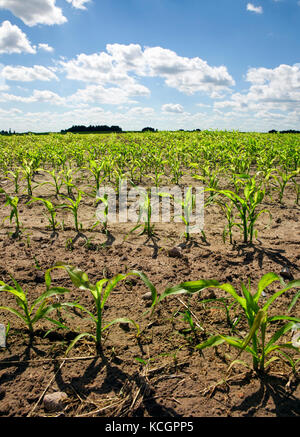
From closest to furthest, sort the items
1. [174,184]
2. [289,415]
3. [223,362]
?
[289,415] → [223,362] → [174,184]

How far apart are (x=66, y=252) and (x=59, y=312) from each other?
2.45 feet

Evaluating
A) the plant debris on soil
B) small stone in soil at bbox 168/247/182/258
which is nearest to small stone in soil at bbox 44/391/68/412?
the plant debris on soil

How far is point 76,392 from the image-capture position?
3.46 feet

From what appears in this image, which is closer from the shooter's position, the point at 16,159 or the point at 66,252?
the point at 66,252

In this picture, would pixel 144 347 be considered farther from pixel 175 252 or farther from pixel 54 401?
pixel 175 252

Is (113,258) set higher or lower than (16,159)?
lower

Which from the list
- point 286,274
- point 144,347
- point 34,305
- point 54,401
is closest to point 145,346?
point 144,347

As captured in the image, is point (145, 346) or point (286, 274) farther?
point (286, 274)

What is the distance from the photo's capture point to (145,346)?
128cm

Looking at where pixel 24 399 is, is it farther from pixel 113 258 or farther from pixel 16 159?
pixel 16 159

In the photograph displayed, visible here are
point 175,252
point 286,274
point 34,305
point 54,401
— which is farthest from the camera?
point 175,252

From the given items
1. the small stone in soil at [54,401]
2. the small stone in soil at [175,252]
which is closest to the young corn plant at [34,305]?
the small stone in soil at [54,401]

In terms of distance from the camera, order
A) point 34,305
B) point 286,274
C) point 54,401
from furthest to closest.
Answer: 1. point 286,274
2. point 34,305
3. point 54,401

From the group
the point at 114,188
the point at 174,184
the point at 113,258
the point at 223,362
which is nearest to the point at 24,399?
the point at 223,362
